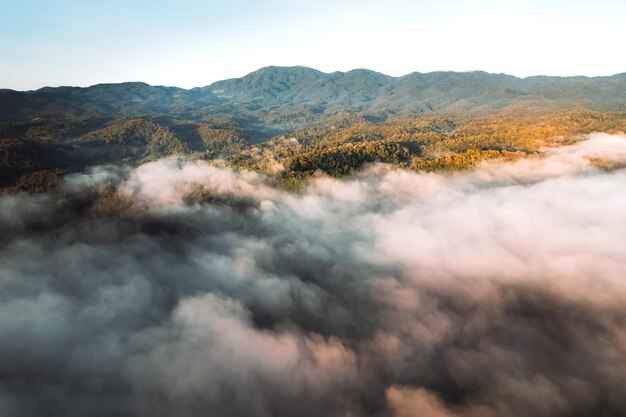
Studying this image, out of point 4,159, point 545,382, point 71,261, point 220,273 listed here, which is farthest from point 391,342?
point 4,159

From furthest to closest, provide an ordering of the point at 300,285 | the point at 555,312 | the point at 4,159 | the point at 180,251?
the point at 4,159 → the point at 180,251 → the point at 300,285 → the point at 555,312

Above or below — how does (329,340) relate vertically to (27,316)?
below

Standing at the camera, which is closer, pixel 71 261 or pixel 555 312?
pixel 555 312

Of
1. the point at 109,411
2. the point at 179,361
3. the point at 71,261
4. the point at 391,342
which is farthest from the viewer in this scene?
the point at 71,261

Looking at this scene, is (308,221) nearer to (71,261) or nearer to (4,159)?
(71,261)

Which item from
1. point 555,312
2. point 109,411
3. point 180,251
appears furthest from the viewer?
point 180,251

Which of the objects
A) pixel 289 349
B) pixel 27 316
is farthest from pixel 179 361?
pixel 27 316

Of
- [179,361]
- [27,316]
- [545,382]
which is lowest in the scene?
[545,382]

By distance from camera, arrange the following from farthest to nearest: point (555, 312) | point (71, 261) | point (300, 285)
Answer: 1. point (71, 261)
2. point (300, 285)
3. point (555, 312)

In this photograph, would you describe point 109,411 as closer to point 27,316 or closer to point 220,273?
point 27,316
